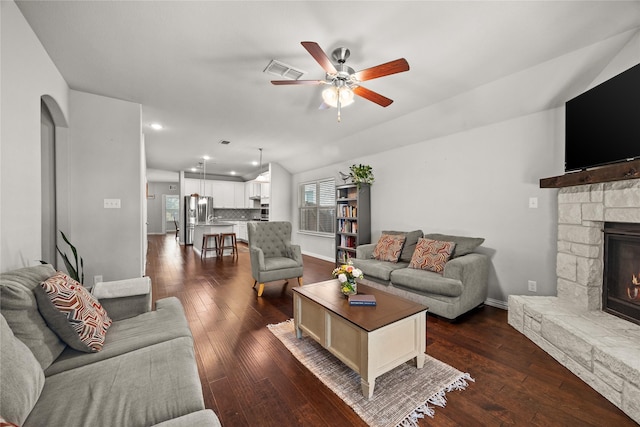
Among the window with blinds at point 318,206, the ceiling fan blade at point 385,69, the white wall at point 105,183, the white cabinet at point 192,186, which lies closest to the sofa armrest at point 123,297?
the white wall at point 105,183

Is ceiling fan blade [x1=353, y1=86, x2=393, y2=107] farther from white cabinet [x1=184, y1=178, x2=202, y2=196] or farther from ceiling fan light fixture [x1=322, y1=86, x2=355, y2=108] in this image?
white cabinet [x1=184, y1=178, x2=202, y2=196]

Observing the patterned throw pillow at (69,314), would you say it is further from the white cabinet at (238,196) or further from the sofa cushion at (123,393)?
the white cabinet at (238,196)

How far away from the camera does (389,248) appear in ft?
12.5

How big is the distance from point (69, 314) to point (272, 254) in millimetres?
2919

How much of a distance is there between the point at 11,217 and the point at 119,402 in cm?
164

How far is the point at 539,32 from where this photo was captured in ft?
6.62

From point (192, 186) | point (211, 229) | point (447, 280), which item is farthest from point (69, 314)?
point (192, 186)

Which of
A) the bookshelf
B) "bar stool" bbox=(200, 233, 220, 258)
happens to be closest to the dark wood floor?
the bookshelf

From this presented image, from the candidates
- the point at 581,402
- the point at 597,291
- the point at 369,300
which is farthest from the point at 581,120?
the point at 369,300

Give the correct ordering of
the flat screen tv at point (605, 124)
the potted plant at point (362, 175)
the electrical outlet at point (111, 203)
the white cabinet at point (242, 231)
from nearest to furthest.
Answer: the flat screen tv at point (605, 124)
the electrical outlet at point (111, 203)
the potted plant at point (362, 175)
the white cabinet at point (242, 231)

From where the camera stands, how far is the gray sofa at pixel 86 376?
92 cm

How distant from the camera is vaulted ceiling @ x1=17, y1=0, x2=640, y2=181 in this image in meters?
1.81

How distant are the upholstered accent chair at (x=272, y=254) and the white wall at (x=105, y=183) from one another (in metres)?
1.54

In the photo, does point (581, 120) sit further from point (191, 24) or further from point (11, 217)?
point (11, 217)
